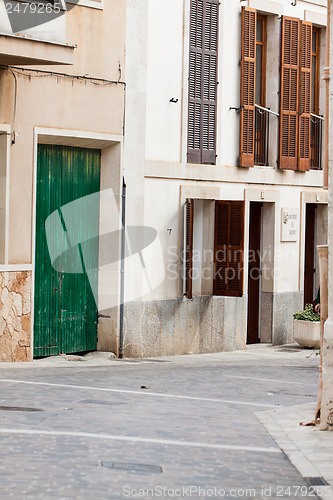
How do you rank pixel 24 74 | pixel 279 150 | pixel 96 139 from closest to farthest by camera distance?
pixel 24 74 → pixel 96 139 → pixel 279 150

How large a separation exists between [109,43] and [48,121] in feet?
6.25

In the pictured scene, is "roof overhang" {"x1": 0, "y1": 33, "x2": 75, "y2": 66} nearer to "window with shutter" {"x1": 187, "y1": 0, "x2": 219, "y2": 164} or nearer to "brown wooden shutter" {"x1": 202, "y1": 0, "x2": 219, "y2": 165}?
"window with shutter" {"x1": 187, "y1": 0, "x2": 219, "y2": 164}

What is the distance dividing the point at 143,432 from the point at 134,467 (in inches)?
64.6

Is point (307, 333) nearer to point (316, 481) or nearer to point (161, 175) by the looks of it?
point (161, 175)

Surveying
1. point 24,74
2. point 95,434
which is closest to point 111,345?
point 24,74

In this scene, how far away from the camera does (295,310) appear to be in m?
24.2

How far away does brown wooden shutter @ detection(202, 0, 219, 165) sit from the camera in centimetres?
2153

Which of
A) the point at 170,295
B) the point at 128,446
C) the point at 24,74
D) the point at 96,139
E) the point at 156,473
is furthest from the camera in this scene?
the point at 170,295

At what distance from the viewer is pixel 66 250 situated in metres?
18.6

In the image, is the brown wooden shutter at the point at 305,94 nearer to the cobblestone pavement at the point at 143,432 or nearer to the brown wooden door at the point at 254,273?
the brown wooden door at the point at 254,273

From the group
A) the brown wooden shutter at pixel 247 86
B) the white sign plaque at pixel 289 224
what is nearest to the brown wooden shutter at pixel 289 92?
the white sign plaque at pixel 289 224

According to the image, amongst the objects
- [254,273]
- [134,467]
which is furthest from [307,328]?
[134,467]

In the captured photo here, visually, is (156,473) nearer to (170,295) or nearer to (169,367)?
(169,367)

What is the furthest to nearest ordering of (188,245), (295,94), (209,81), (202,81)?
(295,94)
(209,81)
(202,81)
(188,245)
